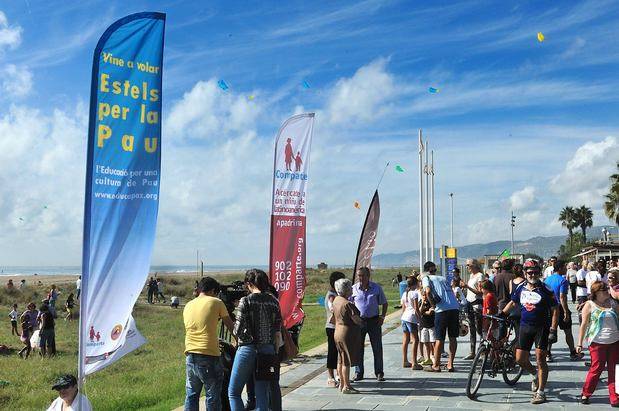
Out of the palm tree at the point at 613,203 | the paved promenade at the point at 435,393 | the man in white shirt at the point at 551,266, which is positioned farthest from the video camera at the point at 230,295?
the palm tree at the point at 613,203

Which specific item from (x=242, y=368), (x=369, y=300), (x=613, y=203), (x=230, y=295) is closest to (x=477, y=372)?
(x=369, y=300)

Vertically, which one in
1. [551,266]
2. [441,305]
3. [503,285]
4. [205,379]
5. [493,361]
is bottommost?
[493,361]

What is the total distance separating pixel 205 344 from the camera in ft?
20.6

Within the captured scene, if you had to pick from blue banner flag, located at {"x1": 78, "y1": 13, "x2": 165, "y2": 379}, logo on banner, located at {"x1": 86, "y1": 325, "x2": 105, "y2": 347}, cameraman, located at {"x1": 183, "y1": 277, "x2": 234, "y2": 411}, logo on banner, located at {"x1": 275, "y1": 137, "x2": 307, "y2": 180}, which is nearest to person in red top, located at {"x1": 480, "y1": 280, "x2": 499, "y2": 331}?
logo on banner, located at {"x1": 275, "y1": 137, "x2": 307, "y2": 180}

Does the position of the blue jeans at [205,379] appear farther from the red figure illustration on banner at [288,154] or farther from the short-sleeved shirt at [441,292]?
the red figure illustration on banner at [288,154]

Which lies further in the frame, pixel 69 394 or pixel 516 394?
pixel 516 394

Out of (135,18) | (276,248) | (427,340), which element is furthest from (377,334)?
(135,18)

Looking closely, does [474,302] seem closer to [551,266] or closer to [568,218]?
[551,266]

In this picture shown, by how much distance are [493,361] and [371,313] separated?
184cm

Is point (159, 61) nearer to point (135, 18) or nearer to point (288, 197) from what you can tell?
point (135, 18)

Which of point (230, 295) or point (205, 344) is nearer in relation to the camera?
point (205, 344)

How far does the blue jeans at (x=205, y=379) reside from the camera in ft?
20.8

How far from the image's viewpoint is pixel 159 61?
19.6ft

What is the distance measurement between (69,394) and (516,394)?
218 inches
